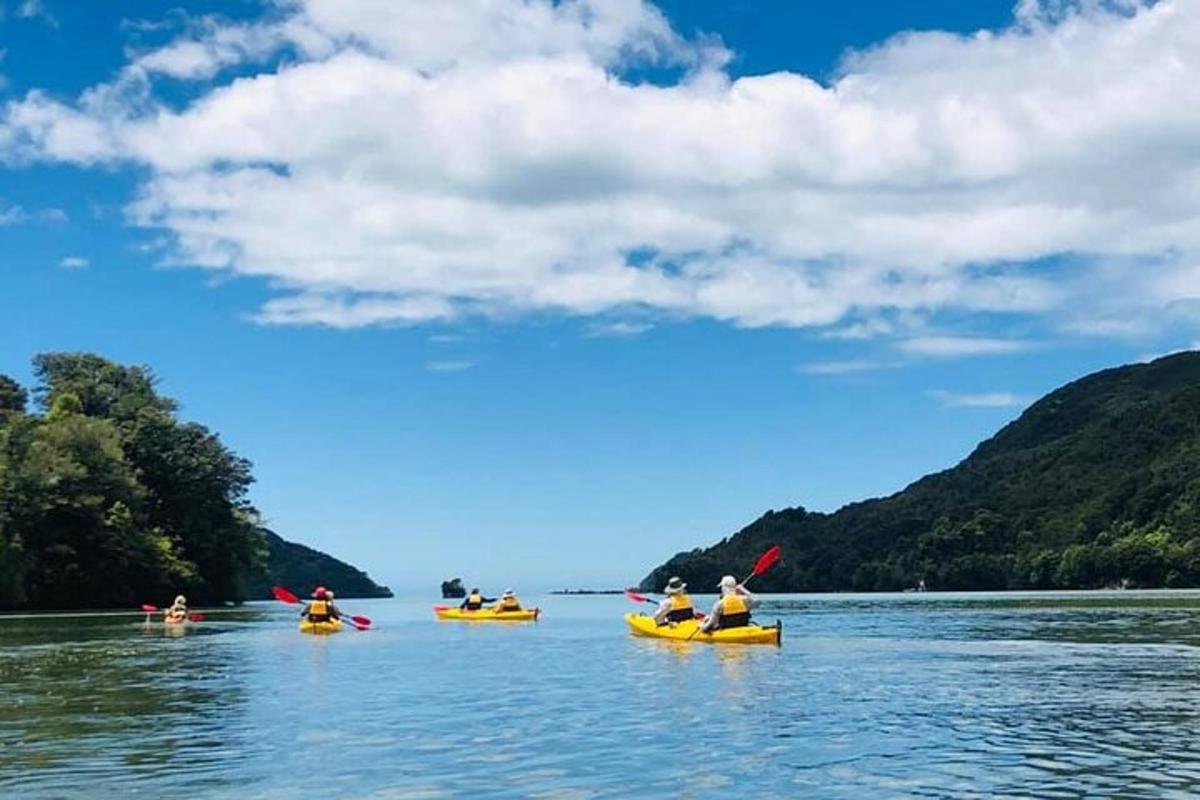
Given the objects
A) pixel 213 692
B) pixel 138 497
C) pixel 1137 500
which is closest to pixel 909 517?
pixel 1137 500

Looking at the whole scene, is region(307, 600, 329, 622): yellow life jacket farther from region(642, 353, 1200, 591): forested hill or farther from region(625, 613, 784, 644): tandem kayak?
region(642, 353, 1200, 591): forested hill

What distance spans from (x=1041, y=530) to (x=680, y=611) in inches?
4962

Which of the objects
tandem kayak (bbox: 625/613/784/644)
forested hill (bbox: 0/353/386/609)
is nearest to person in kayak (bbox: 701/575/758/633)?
tandem kayak (bbox: 625/613/784/644)

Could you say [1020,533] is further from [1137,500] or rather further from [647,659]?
[647,659]

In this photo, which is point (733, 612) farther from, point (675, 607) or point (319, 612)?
point (319, 612)

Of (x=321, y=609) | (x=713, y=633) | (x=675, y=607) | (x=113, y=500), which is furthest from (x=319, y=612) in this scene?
(x=113, y=500)

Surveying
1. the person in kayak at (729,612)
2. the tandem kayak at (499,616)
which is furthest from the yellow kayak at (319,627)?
the person in kayak at (729,612)

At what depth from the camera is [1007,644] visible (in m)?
35.8

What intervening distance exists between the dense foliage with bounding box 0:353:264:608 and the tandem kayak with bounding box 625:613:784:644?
164ft

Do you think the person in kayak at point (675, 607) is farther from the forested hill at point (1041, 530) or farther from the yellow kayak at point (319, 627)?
the forested hill at point (1041, 530)

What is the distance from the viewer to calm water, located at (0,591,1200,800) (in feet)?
45.8

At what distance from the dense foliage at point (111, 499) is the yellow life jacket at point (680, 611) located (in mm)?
51507

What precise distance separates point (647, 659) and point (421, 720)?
13.0 m

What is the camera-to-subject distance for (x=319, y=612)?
49.5m
